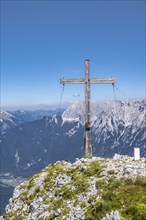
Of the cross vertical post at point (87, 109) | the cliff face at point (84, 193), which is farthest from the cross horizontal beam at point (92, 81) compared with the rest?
the cliff face at point (84, 193)

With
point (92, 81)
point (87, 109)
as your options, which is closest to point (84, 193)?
point (87, 109)

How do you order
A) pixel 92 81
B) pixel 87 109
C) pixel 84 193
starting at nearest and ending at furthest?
1. pixel 84 193
2. pixel 92 81
3. pixel 87 109

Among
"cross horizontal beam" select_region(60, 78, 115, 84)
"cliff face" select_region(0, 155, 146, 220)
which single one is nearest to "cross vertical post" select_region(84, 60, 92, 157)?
"cross horizontal beam" select_region(60, 78, 115, 84)

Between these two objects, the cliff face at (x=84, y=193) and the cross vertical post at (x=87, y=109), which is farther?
the cross vertical post at (x=87, y=109)

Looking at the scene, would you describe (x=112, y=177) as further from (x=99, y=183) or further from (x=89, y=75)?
(x=89, y=75)

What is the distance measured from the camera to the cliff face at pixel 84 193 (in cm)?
2623

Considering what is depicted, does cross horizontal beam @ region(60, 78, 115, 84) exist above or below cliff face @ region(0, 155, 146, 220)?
above

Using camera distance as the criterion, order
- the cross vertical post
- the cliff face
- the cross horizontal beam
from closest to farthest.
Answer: the cliff face, the cross horizontal beam, the cross vertical post

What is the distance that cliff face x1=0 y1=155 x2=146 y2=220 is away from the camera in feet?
86.1

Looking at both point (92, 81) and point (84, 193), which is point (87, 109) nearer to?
point (92, 81)

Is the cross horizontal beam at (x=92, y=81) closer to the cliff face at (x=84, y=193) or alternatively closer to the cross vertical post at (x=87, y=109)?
the cross vertical post at (x=87, y=109)

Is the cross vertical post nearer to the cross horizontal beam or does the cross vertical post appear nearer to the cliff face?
the cross horizontal beam

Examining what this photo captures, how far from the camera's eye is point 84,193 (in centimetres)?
3009

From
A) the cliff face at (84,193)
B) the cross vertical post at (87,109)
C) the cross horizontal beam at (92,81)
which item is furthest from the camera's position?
the cross vertical post at (87,109)
